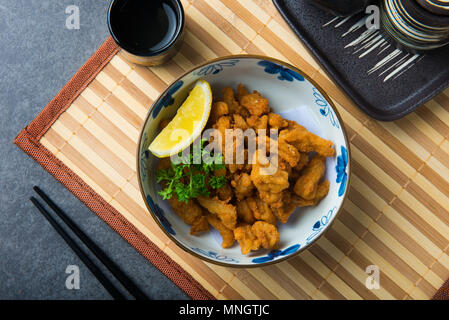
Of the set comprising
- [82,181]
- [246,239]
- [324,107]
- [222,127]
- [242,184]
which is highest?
[324,107]

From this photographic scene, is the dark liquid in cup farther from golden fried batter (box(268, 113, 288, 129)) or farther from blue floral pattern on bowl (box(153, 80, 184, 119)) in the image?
golden fried batter (box(268, 113, 288, 129))

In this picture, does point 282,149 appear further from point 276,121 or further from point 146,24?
point 146,24

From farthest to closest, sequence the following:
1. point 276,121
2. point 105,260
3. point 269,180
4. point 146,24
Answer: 1. point 105,260
2. point 146,24
3. point 276,121
4. point 269,180

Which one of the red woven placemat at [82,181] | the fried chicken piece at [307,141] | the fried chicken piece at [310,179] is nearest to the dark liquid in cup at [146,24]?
the red woven placemat at [82,181]

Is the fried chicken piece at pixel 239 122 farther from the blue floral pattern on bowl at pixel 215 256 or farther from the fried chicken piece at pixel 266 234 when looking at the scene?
the blue floral pattern on bowl at pixel 215 256

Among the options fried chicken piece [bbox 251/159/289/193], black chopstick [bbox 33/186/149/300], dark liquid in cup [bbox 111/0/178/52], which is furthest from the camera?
black chopstick [bbox 33/186/149/300]

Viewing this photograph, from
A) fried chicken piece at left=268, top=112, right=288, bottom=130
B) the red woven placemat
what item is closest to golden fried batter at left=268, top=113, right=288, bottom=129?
fried chicken piece at left=268, top=112, right=288, bottom=130

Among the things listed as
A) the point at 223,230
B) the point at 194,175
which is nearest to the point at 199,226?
the point at 223,230
